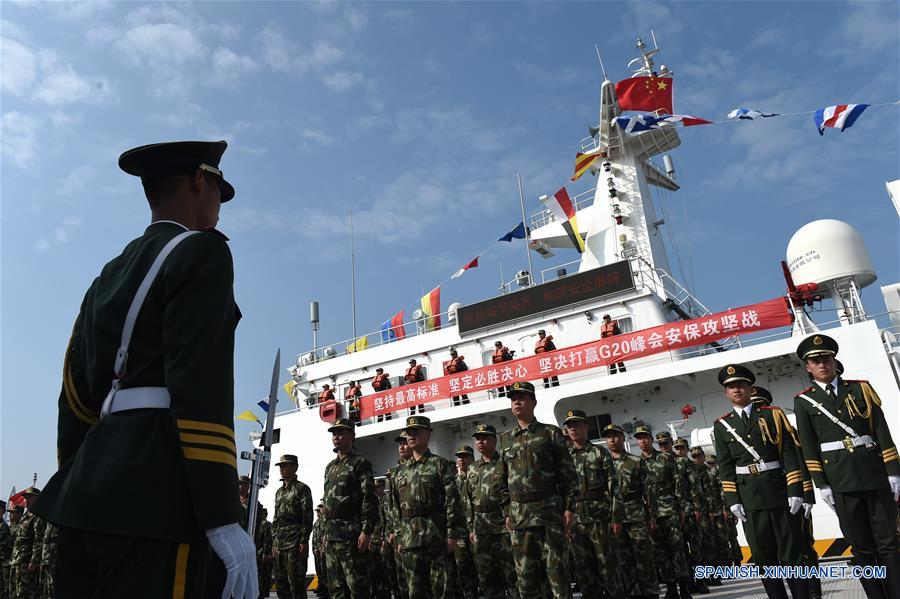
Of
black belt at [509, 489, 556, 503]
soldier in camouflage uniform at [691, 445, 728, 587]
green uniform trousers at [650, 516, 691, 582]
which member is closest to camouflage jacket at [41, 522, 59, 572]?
black belt at [509, 489, 556, 503]

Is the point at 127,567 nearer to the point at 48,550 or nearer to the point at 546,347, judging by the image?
the point at 48,550

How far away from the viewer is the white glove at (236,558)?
152cm

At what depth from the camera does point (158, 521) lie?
152 cm

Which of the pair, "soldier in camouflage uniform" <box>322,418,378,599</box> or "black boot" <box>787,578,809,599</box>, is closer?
"black boot" <box>787,578,809,599</box>

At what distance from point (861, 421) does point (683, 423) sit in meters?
7.02

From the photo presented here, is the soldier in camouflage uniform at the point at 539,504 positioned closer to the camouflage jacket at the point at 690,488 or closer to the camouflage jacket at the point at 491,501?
the camouflage jacket at the point at 491,501

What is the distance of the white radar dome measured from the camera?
1126 cm

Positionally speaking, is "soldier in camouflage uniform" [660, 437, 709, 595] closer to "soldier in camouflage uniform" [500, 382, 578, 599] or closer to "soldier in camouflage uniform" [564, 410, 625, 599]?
"soldier in camouflage uniform" [564, 410, 625, 599]

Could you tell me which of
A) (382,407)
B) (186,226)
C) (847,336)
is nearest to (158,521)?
(186,226)

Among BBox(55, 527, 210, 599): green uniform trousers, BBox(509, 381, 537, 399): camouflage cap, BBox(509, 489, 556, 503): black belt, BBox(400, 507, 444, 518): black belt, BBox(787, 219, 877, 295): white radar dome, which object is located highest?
BBox(787, 219, 877, 295): white radar dome

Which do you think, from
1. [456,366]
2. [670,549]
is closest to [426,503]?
A: [670,549]

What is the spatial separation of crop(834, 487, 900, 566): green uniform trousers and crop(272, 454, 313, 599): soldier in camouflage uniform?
5.59m

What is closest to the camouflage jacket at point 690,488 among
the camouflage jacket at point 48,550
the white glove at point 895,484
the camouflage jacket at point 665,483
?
the camouflage jacket at point 665,483

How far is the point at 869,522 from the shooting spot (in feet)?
14.9
